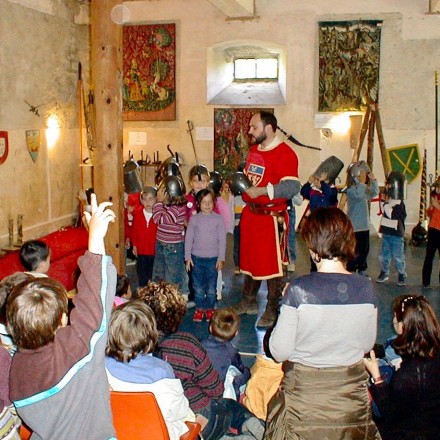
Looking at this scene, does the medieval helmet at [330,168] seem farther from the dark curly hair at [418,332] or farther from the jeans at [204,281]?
the dark curly hair at [418,332]

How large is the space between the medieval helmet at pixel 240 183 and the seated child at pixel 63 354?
14.0 ft

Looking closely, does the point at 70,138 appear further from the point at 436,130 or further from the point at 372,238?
the point at 436,130

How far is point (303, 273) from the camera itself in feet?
29.8

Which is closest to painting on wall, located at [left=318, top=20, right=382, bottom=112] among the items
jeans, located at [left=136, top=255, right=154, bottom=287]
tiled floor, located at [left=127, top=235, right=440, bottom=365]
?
tiled floor, located at [left=127, top=235, right=440, bottom=365]

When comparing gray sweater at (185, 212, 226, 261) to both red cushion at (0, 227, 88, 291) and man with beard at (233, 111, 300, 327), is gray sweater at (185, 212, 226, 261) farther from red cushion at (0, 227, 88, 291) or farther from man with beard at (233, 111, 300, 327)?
red cushion at (0, 227, 88, 291)

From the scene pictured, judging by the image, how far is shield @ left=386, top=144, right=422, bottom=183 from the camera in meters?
12.2

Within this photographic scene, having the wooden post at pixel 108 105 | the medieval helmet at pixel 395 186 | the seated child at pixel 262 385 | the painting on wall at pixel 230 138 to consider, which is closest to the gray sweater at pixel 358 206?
the medieval helmet at pixel 395 186

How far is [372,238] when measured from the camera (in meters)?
12.2

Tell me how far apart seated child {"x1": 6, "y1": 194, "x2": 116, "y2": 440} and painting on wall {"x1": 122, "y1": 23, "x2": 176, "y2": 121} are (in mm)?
10698

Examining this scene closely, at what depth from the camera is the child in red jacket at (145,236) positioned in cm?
748

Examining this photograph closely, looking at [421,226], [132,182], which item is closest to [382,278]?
[421,226]

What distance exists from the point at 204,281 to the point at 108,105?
227 centimetres

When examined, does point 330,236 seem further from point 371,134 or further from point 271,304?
point 371,134

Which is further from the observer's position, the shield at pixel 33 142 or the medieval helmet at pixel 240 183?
the shield at pixel 33 142
